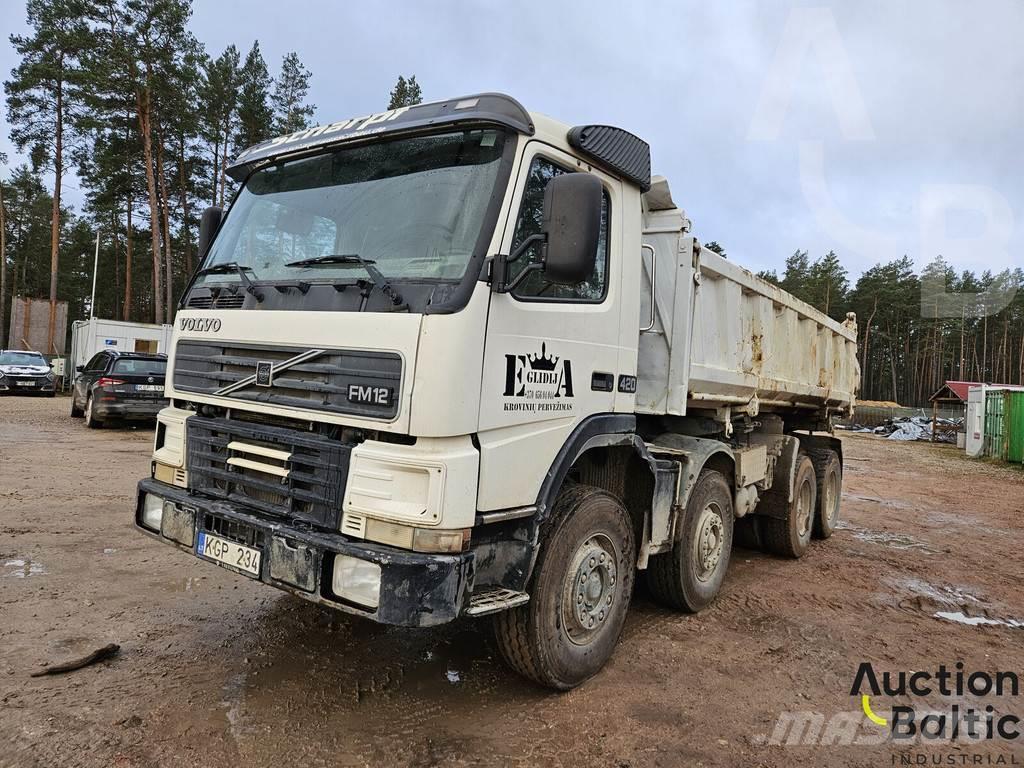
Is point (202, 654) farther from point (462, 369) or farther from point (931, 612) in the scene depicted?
point (931, 612)

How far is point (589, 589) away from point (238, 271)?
8.38ft

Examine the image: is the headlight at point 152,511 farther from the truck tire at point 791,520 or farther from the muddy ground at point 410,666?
the truck tire at point 791,520

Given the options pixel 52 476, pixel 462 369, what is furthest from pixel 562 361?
pixel 52 476

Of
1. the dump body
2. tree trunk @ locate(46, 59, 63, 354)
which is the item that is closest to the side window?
the dump body

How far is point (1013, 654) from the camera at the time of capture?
169 inches

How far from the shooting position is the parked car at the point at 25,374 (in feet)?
72.9

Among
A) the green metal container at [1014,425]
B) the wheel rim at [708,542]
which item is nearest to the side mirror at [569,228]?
the wheel rim at [708,542]

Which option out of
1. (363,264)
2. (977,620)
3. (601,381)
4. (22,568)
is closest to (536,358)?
(601,381)

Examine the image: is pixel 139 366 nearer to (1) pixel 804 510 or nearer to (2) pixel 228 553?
(2) pixel 228 553

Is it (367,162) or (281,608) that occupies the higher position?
(367,162)

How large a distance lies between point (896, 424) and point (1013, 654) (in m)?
32.8

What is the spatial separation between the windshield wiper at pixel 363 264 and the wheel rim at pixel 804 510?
5306 mm

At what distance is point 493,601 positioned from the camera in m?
2.82

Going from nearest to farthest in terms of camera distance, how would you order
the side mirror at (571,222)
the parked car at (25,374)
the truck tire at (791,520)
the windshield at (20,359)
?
the side mirror at (571,222)
the truck tire at (791,520)
the parked car at (25,374)
the windshield at (20,359)
